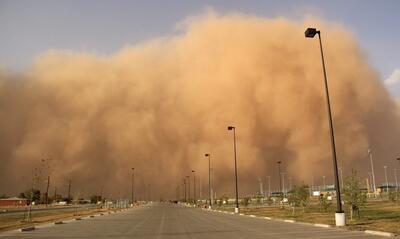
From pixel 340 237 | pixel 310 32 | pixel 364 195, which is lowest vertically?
pixel 340 237

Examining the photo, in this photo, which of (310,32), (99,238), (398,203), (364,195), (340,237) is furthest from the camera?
(398,203)

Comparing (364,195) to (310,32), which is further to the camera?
(364,195)

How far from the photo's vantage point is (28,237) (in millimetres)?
16984

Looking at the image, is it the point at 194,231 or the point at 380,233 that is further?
the point at 194,231

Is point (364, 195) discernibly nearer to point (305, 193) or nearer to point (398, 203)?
point (305, 193)

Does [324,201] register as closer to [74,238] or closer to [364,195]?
[364,195]

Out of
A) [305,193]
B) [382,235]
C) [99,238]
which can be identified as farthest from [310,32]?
[305,193]

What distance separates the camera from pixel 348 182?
→ 26922 mm

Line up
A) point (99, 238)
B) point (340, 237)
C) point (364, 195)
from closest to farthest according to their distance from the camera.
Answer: point (340, 237)
point (99, 238)
point (364, 195)

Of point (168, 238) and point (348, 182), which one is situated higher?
point (348, 182)

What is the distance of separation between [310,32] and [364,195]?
465 inches

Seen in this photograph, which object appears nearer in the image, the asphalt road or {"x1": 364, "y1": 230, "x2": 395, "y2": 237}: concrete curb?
{"x1": 364, "y1": 230, "x2": 395, "y2": 237}: concrete curb

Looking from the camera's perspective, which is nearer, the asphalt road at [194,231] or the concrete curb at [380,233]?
the concrete curb at [380,233]

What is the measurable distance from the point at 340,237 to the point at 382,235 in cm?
170
